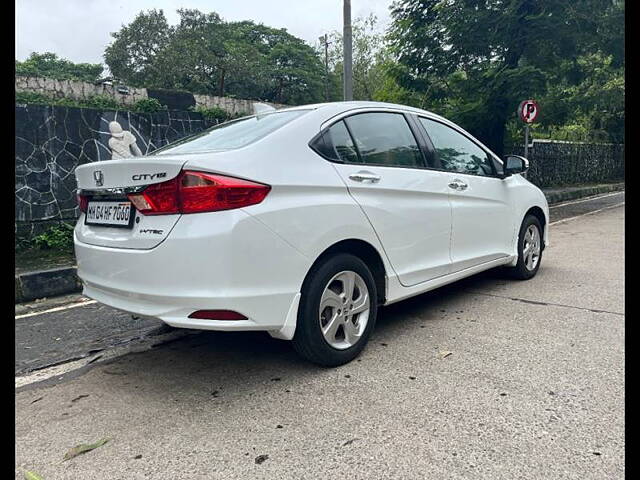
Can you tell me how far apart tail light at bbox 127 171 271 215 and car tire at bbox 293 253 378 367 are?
613mm

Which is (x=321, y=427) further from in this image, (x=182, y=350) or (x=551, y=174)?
(x=551, y=174)

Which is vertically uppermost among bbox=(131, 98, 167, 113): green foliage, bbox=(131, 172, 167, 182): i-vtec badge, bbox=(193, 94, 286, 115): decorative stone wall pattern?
bbox=(193, 94, 286, 115): decorative stone wall pattern

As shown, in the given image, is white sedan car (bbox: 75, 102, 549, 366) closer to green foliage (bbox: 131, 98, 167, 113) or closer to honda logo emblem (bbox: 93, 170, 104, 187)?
honda logo emblem (bbox: 93, 170, 104, 187)

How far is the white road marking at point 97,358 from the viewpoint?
2.99 m

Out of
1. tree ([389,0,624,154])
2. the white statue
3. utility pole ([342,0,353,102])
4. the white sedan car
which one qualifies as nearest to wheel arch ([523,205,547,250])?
the white sedan car

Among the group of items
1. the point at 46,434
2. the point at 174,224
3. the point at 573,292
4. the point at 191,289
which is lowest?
the point at 46,434

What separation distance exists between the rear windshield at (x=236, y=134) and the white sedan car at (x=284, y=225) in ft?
0.06

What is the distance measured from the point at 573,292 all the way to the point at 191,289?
3.59 metres

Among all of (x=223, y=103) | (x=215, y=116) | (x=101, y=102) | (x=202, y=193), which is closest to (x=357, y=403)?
(x=202, y=193)

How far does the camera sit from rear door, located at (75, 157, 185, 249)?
96.0 inches

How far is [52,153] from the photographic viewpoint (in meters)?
7.11

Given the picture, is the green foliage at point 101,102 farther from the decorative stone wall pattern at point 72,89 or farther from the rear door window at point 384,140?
the rear door window at point 384,140
